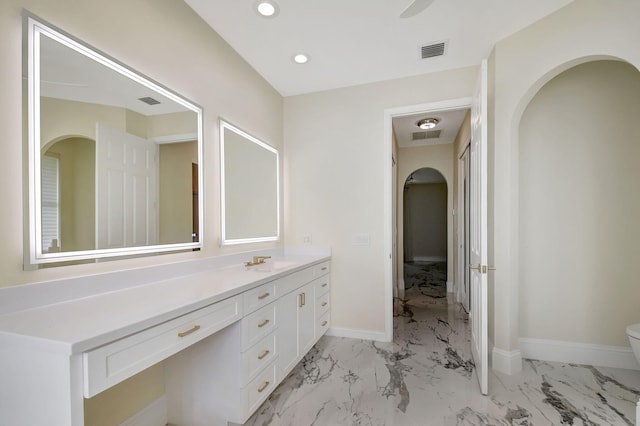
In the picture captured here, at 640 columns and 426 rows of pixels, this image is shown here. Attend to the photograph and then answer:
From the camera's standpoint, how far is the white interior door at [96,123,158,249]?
145 cm

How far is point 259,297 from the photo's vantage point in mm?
1767

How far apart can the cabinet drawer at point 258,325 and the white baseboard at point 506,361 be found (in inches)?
72.5

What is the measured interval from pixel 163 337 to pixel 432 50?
9.06 ft

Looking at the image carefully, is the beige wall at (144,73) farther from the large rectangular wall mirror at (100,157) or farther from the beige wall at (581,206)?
the beige wall at (581,206)

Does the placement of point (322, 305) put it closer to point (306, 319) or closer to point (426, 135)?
point (306, 319)

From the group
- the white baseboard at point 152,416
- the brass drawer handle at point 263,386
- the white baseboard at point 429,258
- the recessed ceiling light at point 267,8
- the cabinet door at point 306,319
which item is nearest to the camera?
the white baseboard at point 152,416

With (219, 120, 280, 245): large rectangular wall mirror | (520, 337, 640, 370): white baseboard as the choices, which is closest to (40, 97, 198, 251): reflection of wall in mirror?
(219, 120, 280, 245): large rectangular wall mirror

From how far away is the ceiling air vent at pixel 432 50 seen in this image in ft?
7.93

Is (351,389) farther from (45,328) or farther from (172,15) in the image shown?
(172,15)

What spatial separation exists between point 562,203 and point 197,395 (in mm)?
3092

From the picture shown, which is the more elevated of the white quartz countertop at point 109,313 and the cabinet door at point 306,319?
the white quartz countertop at point 109,313

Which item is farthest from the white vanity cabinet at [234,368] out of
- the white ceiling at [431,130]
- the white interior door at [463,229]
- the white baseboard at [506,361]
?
the white interior door at [463,229]

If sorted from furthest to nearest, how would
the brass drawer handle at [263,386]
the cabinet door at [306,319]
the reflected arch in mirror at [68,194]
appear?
the cabinet door at [306,319] → the brass drawer handle at [263,386] → the reflected arch in mirror at [68,194]

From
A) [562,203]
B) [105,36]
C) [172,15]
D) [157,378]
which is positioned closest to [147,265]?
[157,378]
